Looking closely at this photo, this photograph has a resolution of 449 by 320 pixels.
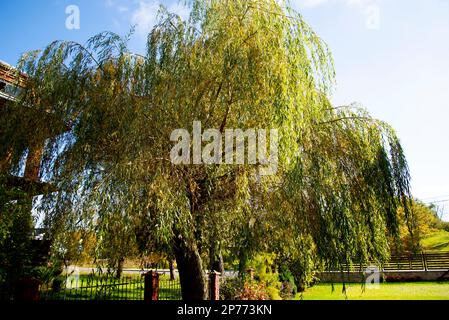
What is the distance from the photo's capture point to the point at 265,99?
5.67 metres

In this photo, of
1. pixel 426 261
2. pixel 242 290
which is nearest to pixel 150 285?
pixel 242 290

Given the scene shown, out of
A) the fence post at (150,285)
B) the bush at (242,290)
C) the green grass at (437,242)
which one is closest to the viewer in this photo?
the fence post at (150,285)

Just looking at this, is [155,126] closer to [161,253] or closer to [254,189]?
[254,189]

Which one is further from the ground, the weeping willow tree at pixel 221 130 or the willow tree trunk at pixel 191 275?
the weeping willow tree at pixel 221 130

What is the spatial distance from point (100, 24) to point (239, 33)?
2.86m

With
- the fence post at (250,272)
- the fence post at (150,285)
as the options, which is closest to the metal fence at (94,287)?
the fence post at (150,285)

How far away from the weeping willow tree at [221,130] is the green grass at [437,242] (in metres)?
32.1

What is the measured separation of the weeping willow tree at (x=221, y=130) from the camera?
17.7 ft

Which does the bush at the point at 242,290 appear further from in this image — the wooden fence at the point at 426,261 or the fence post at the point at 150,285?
the wooden fence at the point at 426,261

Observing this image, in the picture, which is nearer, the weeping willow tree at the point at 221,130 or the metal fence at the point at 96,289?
the weeping willow tree at the point at 221,130

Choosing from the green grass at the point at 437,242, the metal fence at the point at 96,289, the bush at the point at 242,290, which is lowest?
the bush at the point at 242,290

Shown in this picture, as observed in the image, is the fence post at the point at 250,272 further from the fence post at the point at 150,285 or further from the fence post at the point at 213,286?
the fence post at the point at 150,285

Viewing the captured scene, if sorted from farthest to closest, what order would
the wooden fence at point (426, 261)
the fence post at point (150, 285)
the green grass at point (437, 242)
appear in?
the green grass at point (437, 242) → the wooden fence at point (426, 261) → the fence post at point (150, 285)
